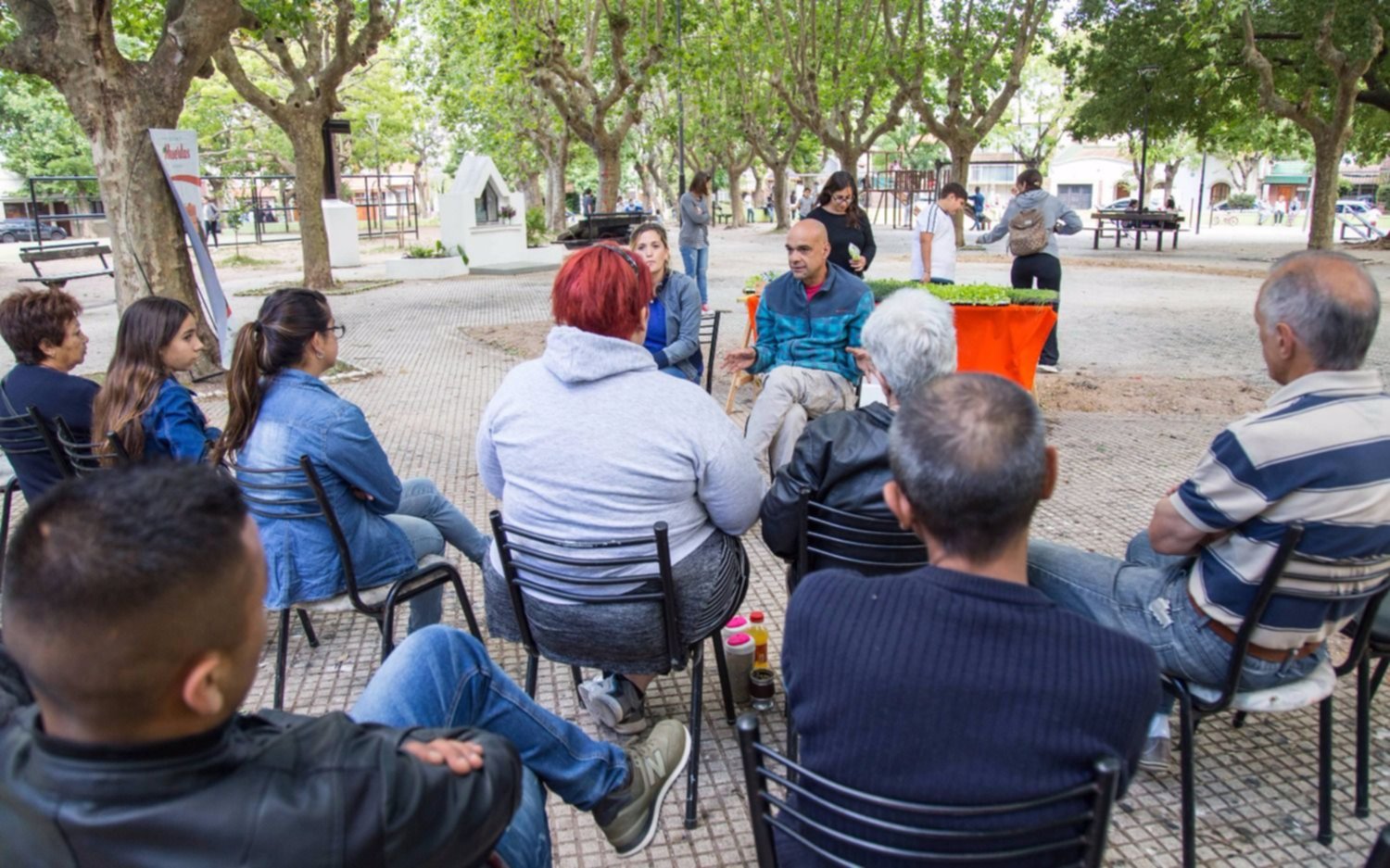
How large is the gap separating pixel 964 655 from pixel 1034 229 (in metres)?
7.98

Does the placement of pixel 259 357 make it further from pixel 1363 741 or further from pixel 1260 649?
pixel 1363 741

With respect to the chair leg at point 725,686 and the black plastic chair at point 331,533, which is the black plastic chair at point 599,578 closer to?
the chair leg at point 725,686

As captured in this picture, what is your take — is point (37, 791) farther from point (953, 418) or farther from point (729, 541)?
point (729, 541)

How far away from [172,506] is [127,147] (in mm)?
8484

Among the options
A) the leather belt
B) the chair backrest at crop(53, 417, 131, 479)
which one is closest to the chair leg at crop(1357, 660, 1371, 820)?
the leather belt

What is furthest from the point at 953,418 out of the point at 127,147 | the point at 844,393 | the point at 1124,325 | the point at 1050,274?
the point at 1124,325

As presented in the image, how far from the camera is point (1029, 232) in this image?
8.70 metres

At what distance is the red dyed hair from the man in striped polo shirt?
157 cm

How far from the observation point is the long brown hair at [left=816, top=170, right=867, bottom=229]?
779 cm

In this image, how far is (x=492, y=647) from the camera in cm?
394

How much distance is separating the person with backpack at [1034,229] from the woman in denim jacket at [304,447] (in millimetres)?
6874

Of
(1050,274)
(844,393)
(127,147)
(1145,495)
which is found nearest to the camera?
(844,393)

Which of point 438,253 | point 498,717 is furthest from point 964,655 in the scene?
point 438,253

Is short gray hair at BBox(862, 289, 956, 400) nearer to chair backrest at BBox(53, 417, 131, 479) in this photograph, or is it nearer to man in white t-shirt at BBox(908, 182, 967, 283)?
chair backrest at BBox(53, 417, 131, 479)
